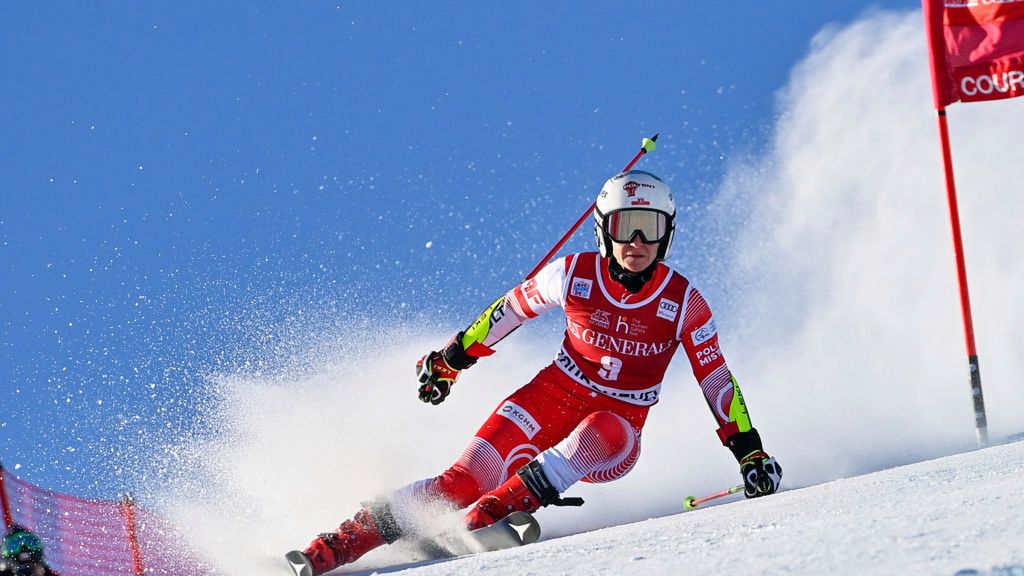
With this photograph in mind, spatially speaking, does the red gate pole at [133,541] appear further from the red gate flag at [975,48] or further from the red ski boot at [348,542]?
the red gate flag at [975,48]

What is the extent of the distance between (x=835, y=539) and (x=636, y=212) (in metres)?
2.76

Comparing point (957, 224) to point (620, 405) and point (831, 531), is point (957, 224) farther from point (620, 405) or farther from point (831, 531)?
point (831, 531)

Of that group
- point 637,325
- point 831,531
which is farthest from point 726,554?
point 637,325

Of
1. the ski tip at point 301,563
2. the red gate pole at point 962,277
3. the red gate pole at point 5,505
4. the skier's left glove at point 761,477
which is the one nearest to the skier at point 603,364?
the skier's left glove at point 761,477

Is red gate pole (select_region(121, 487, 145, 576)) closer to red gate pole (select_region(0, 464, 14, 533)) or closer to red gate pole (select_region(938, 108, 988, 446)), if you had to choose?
red gate pole (select_region(0, 464, 14, 533))

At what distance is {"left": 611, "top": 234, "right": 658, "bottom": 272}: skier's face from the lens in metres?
5.01

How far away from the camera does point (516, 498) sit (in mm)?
4473

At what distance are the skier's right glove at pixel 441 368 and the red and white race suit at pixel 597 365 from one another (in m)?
0.05

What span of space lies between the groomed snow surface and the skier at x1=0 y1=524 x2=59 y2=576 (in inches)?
44.9

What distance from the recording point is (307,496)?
5457 mm

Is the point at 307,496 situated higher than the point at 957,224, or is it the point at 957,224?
the point at 957,224

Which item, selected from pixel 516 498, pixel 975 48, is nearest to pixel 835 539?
pixel 516 498

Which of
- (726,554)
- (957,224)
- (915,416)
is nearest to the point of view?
(726,554)

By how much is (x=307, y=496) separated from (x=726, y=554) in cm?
331
